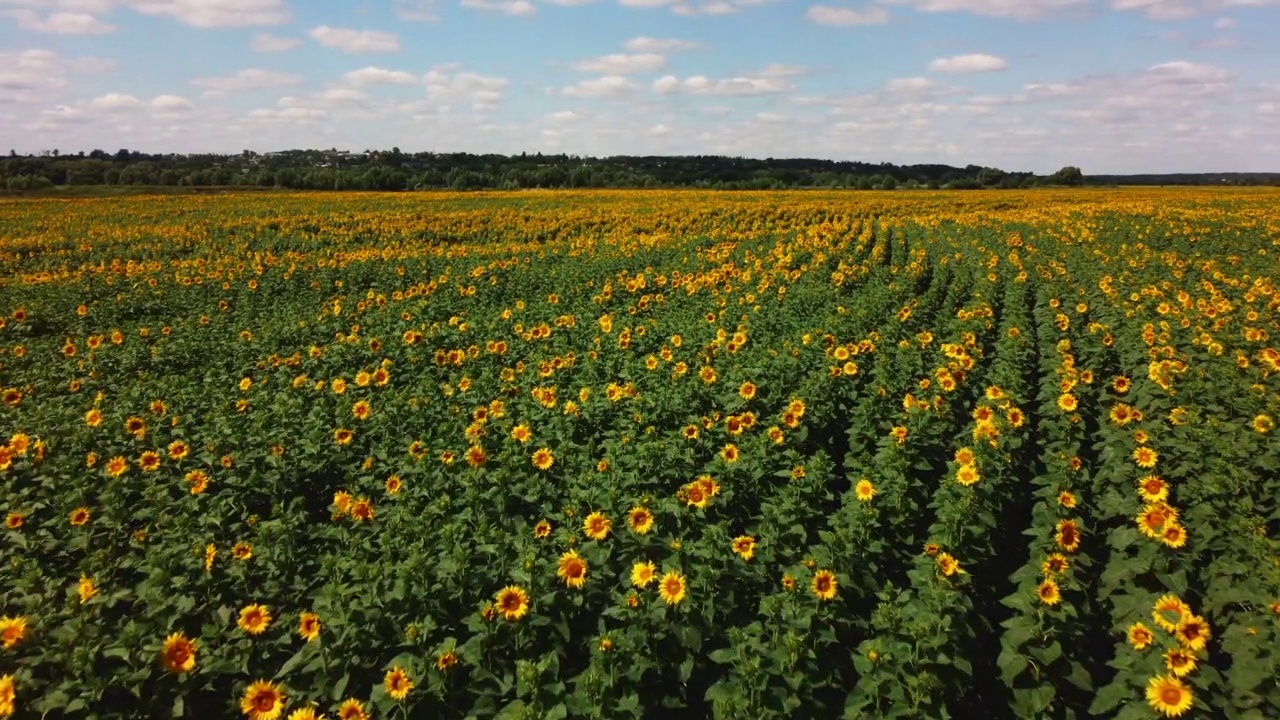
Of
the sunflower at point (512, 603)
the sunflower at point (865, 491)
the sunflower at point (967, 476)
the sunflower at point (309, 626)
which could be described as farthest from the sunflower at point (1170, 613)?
the sunflower at point (309, 626)

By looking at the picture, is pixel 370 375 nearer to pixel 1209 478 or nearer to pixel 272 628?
pixel 272 628

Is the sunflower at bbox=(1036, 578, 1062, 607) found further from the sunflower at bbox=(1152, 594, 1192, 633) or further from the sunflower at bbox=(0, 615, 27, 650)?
the sunflower at bbox=(0, 615, 27, 650)

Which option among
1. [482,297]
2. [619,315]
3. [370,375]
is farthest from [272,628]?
[482,297]

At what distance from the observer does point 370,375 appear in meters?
7.64

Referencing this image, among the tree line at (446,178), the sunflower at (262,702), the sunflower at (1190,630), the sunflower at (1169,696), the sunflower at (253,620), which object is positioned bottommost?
the sunflower at (262,702)

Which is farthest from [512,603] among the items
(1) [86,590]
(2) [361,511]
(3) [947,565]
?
(3) [947,565]

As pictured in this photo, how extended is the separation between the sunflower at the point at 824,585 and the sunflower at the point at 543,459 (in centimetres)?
211

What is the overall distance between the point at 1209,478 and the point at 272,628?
6.18m

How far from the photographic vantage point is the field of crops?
3381 mm

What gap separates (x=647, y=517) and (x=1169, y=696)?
102 inches

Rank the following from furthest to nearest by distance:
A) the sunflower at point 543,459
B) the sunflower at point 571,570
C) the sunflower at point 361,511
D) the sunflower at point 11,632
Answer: the sunflower at point 543,459 < the sunflower at point 361,511 < the sunflower at point 571,570 < the sunflower at point 11,632

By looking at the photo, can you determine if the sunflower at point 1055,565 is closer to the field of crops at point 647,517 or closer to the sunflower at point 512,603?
the field of crops at point 647,517

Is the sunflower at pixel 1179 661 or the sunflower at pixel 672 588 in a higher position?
the sunflower at pixel 672 588

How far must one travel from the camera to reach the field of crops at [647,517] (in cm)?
338
